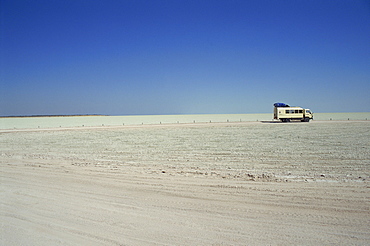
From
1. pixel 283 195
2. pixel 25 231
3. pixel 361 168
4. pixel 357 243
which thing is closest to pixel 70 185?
pixel 25 231

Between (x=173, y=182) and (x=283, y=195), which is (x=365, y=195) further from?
(x=173, y=182)

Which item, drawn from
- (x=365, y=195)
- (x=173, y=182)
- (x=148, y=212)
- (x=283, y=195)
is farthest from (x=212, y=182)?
(x=365, y=195)

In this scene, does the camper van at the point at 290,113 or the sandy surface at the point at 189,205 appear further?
the camper van at the point at 290,113

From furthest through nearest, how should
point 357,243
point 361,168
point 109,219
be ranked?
point 361,168 → point 109,219 → point 357,243

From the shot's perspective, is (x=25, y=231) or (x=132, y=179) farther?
(x=132, y=179)

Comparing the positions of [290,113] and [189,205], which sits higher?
[290,113]

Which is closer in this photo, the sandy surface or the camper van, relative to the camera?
the sandy surface

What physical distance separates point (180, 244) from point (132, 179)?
441cm

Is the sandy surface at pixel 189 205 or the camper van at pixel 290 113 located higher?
the camper van at pixel 290 113

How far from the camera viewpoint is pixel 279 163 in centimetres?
1045

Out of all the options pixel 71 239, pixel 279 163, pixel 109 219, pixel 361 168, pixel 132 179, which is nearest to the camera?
pixel 71 239

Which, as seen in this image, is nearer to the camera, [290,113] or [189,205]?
[189,205]

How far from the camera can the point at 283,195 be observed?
20.4 ft

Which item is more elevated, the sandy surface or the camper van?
the camper van
